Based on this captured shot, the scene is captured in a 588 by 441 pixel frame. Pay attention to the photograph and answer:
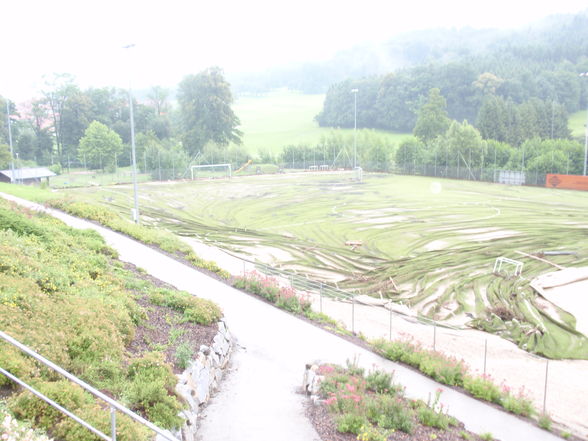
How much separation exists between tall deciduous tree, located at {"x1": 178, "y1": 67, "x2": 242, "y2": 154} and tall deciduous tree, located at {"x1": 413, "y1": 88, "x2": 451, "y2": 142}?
2986cm

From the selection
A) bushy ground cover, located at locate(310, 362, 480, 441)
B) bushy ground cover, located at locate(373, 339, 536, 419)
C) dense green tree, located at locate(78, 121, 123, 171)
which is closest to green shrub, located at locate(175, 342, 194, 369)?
bushy ground cover, located at locate(310, 362, 480, 441)

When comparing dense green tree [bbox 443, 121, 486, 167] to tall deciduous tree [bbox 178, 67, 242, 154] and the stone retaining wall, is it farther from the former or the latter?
the stone retaining wall

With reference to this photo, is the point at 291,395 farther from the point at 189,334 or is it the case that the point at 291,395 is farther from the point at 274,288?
the point at 274,288

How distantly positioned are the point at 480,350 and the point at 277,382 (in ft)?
21.1

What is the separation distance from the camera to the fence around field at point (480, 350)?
11.2 m

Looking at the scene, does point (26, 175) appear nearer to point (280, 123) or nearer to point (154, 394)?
point (154, 394)

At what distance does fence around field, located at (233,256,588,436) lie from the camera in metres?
11.2

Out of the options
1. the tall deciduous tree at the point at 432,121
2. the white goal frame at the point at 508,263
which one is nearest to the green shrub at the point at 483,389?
the white goal frame at the point at 508,263

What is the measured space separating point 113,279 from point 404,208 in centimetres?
2699

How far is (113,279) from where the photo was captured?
12867 millimetres

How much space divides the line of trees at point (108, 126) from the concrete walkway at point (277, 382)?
50.7m

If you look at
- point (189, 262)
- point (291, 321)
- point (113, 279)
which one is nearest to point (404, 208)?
point (189, 262)

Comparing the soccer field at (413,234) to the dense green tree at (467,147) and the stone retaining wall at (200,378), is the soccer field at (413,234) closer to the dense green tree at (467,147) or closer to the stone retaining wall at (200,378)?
the stone retaining wall at (200,378)

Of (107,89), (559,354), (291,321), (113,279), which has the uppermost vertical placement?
(107,89)
